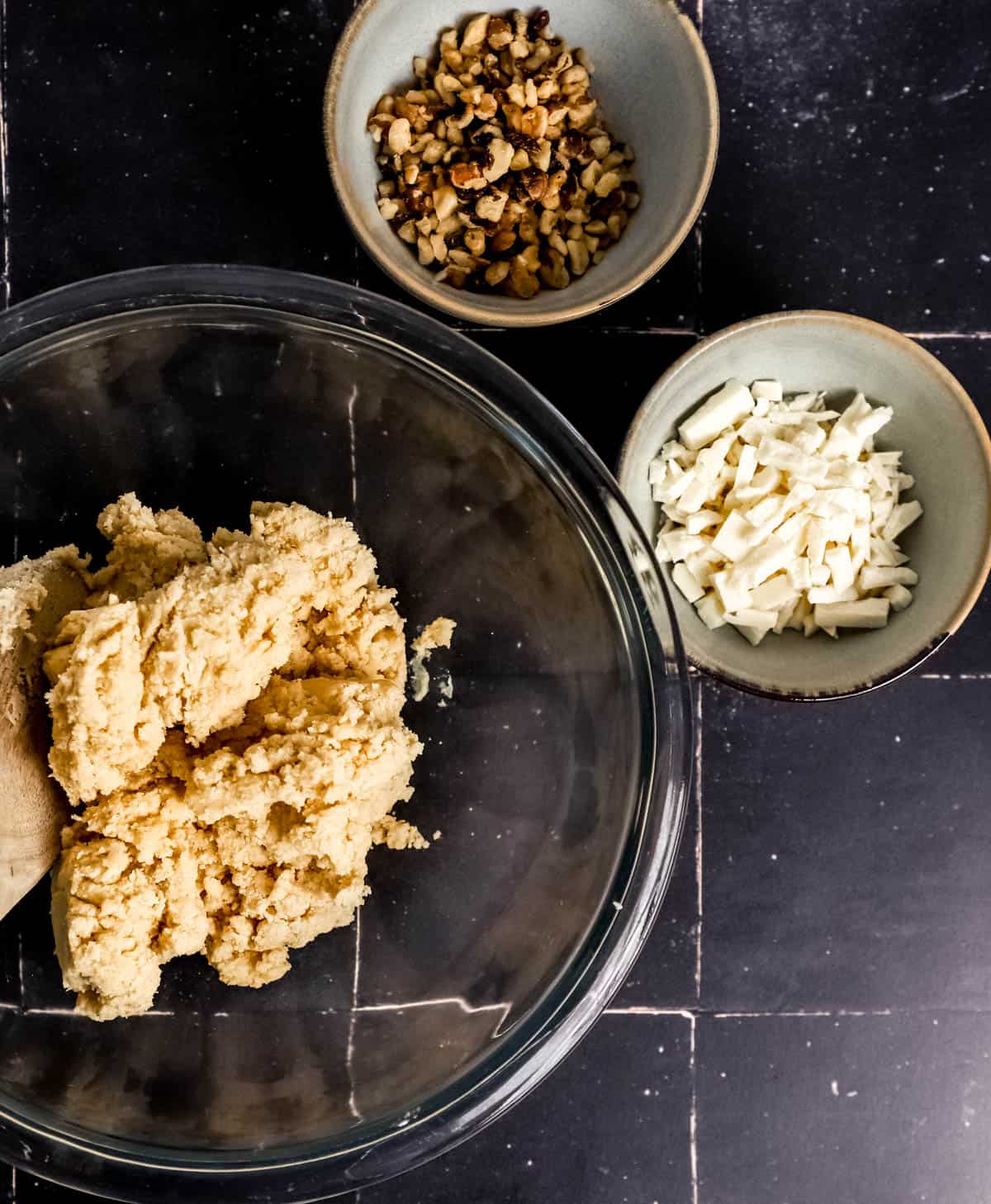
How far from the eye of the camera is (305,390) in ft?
3.15

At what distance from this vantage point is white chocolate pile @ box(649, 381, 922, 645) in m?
1.07

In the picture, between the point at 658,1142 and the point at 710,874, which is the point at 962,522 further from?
the point at 658,1142

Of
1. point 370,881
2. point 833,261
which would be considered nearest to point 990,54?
point 833,261

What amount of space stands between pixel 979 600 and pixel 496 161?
748 millimetres

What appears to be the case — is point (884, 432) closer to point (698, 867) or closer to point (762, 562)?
point (762, 562)

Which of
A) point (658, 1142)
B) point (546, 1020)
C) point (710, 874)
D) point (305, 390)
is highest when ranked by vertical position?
point (305, 390)

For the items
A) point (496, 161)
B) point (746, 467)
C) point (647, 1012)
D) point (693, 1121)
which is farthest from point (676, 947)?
point (496, 161)

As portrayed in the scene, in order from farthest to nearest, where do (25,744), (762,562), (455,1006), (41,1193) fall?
(41,1193)
(762,562)
(455,1006)
(25,744)

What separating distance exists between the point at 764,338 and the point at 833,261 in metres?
0.21

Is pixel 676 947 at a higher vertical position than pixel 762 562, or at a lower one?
lower

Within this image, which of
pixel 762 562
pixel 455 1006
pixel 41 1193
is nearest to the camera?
pixel 455 1006

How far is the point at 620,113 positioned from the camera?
3.77 feet

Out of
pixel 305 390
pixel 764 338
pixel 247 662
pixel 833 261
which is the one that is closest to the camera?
pixel 247 662

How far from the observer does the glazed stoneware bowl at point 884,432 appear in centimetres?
106
